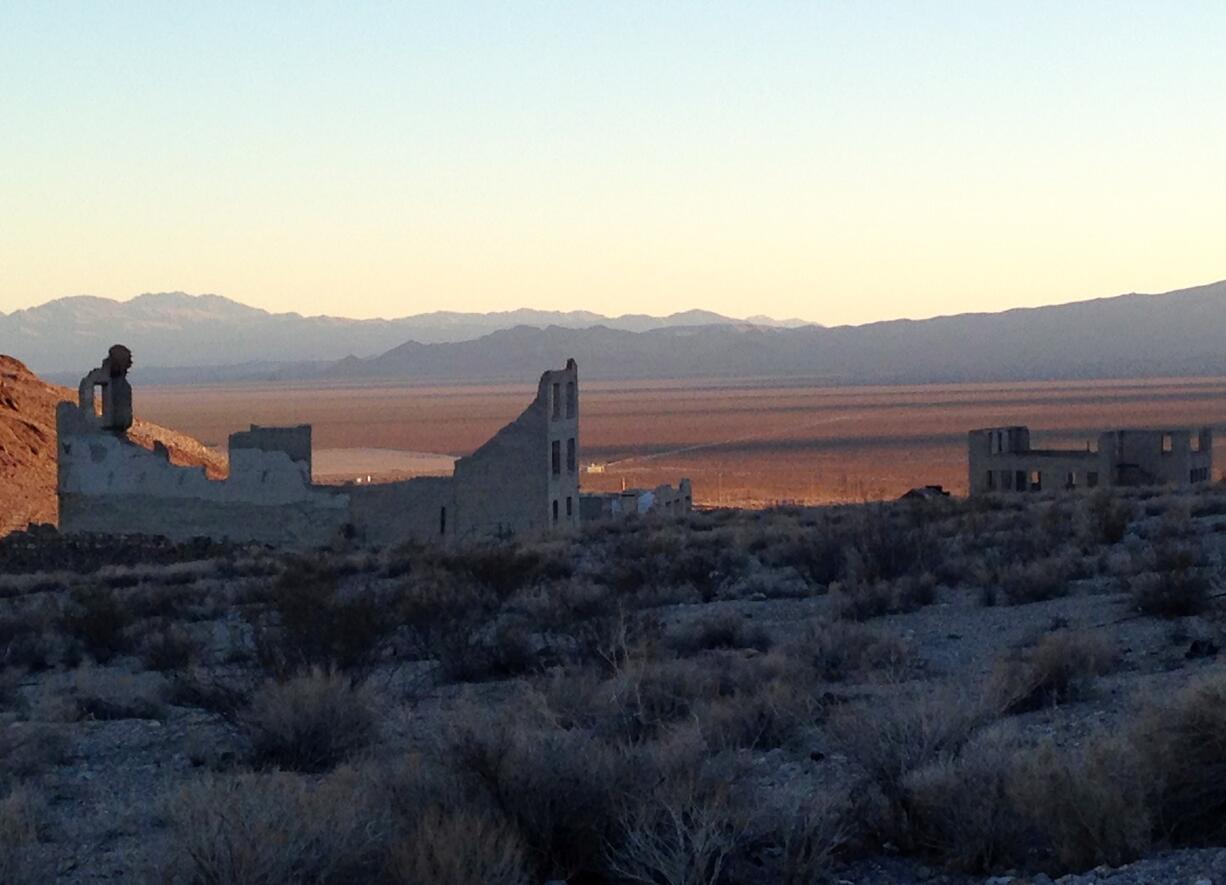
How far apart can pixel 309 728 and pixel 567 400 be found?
29953 mm

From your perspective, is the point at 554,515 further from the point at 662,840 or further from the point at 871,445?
the point at 871,445

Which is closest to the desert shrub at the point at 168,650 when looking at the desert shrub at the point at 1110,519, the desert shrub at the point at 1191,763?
the desert shrub at the point at 1191,763

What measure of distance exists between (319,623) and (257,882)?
9243 mm

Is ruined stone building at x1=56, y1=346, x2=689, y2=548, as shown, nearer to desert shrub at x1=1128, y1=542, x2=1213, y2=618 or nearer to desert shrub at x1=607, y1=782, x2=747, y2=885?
desert shrub at x1=1128, y1=542, x2=1213, y2=618

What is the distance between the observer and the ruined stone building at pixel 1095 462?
161 feet

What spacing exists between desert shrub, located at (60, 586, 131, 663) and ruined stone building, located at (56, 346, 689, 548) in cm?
1711

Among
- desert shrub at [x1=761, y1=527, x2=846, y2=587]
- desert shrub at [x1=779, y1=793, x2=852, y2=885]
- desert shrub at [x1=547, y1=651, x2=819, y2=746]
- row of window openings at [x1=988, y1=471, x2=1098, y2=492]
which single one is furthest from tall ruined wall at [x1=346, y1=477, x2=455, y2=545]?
desert shrub at [x1=779, y1=793, x2=852, y2=885]

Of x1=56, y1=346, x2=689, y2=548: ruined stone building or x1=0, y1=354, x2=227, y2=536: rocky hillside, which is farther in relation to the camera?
x1=0, y1=354, x2=227, y2=536: rocky hillside

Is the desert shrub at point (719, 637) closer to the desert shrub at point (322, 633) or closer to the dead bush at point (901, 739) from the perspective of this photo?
the desert shrub at point (322, 633)

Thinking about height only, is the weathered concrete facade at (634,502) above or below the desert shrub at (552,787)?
below

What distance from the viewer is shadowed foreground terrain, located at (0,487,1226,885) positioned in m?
7.38

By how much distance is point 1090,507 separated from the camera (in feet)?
90.8

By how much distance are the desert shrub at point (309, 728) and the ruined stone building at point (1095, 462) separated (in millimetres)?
37835

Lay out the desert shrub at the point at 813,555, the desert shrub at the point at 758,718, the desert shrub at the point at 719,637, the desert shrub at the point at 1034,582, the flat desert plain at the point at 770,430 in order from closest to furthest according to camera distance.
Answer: the desert shrub at the point at 758,718
the desert shrub at the point at 719,637
the desert shrub at the point at 1034,582
the desert shrub at the point at 813,555
the flat desert plain at the point at 770,430
